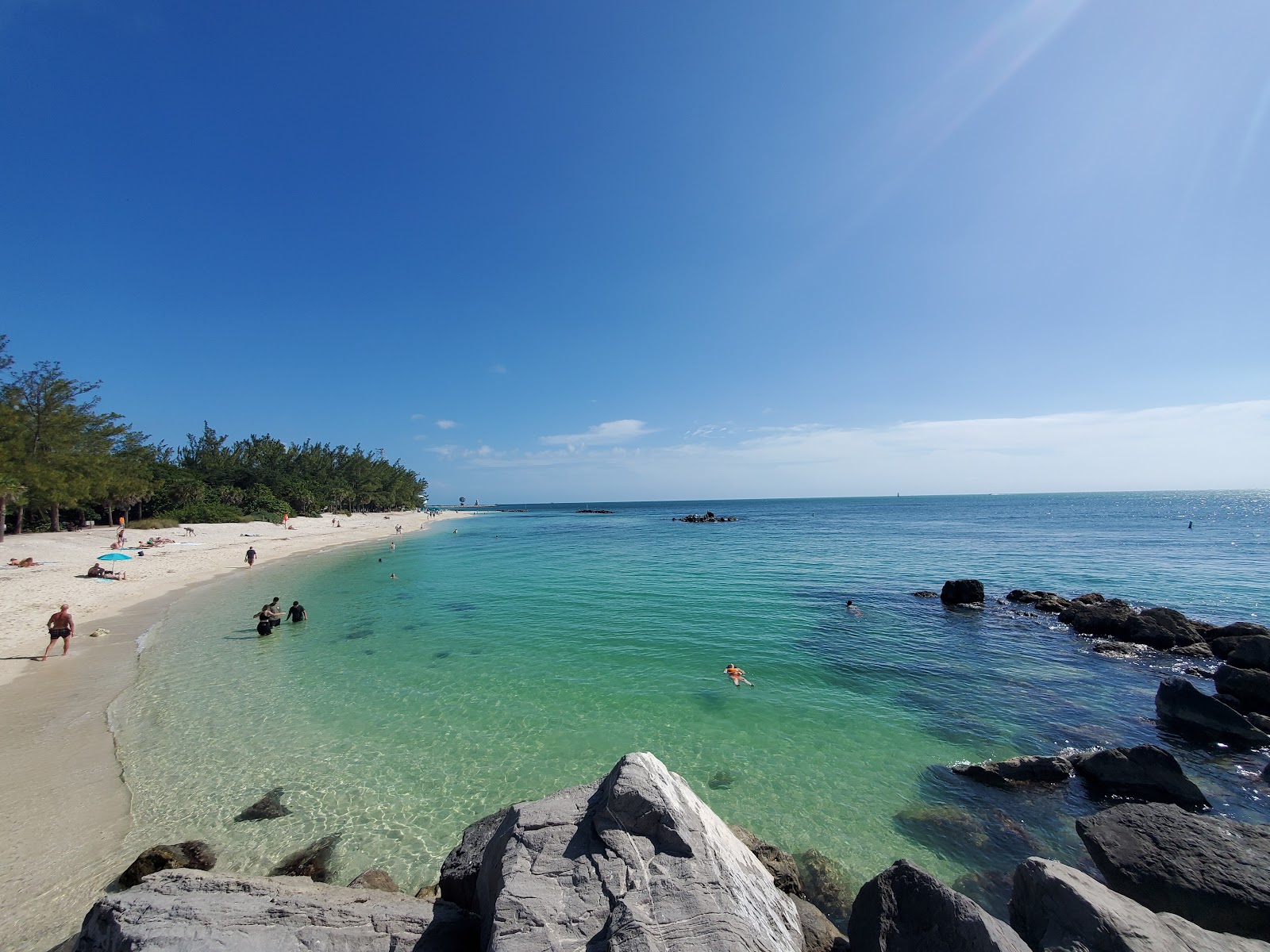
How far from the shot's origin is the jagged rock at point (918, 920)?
4.38 meters

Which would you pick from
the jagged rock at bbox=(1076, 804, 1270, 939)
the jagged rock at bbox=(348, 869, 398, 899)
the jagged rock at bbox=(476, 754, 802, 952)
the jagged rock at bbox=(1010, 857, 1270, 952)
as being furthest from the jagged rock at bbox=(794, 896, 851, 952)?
the jagged rock at bbox=(348, 869, 398, 899)

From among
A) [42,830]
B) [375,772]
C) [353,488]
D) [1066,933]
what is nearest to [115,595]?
[42,830]

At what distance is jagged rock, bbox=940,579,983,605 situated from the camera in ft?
83.9

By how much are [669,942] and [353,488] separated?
125876mm

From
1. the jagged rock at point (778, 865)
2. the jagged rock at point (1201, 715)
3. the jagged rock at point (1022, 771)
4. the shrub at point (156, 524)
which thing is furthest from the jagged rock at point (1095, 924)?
the shrub at point (156, 524)

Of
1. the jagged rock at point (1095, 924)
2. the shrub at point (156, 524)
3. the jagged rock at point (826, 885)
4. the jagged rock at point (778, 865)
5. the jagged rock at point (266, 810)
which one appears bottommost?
the jagged rock at point (826, 885)

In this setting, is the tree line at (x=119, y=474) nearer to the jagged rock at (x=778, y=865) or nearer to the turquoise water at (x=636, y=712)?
the turquoise water at (x=636, y=712)

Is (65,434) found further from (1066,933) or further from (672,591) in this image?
(1066,933)

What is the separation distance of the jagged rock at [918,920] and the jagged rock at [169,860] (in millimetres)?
8683

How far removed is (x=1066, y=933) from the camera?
4.80 meters

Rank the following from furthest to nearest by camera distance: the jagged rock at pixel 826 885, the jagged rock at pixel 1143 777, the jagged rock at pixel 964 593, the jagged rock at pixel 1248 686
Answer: the jagged rock at pixel 964 593
the jagged rock at pixel 1248 686
the jagged rock at pixel 1143 777
the jagged rock at pixel 826 885

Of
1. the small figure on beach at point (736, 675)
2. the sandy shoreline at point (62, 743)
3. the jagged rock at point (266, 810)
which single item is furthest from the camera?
the small figure on beach at point (736, 675)

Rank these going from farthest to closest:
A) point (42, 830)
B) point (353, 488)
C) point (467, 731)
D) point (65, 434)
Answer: point (353, 488)
point (65, 434)
point (467, 731)
point (42, 830)

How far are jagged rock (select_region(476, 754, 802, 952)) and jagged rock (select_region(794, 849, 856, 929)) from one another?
281 cm
